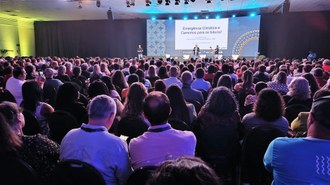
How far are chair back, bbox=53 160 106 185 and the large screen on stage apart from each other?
17409 millimetres

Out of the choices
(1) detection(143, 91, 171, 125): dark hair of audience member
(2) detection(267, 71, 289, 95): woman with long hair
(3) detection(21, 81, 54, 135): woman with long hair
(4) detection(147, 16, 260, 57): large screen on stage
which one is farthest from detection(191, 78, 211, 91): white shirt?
(4) detection(147, 16, 260, 57): large screen on stage

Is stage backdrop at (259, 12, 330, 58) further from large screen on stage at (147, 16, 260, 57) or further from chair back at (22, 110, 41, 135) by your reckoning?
chair back at (22, 110, 41, 135)

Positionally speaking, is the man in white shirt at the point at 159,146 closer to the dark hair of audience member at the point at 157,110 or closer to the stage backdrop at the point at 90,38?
the dark hair of audience member at the point at 157,110

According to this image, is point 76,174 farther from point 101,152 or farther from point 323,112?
point 323,112

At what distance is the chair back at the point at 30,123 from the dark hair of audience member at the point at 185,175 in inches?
113

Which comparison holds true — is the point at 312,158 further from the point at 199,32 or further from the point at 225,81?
the point at 199,32

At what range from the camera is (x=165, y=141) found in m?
2.14

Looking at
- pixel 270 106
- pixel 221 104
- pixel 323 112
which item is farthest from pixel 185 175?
pixel 270 106

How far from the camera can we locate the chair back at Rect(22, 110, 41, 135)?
3244 mm

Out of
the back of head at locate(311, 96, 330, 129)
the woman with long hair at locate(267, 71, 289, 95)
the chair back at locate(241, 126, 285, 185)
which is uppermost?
the back of head at locate(311, 96, 330, 129)

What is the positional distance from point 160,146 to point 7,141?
1041 millimetres

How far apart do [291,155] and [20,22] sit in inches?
935

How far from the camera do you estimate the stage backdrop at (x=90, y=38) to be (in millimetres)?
21172

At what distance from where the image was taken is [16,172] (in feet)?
5.76
